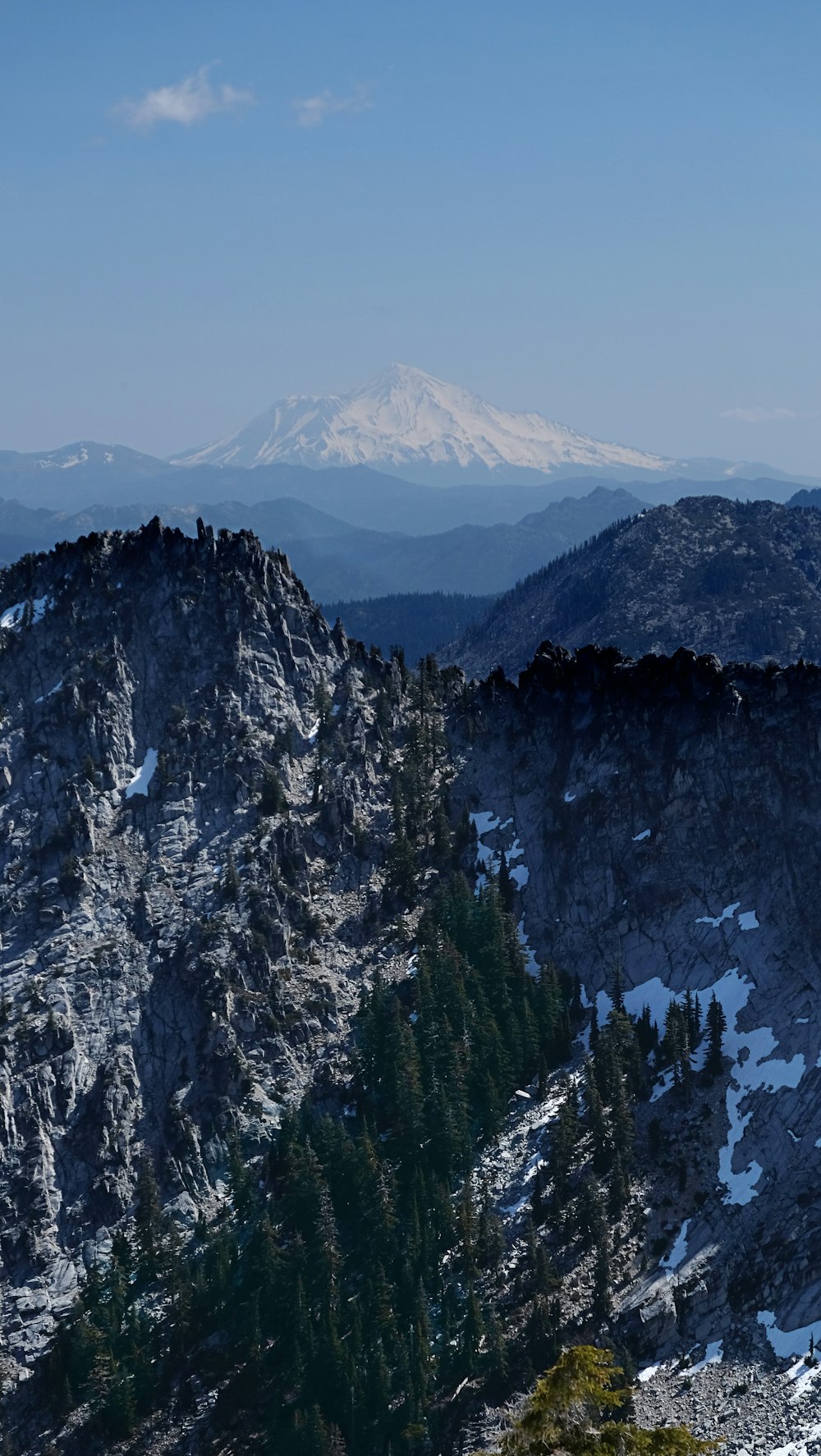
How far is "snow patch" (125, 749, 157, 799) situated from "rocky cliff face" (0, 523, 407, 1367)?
237mm

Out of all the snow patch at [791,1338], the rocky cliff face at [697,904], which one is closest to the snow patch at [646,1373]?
the rocky cliff face at [697,904]

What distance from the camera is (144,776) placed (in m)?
149

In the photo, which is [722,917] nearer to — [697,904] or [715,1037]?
[697,904]

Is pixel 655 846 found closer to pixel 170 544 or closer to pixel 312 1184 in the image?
pixel 312 1184

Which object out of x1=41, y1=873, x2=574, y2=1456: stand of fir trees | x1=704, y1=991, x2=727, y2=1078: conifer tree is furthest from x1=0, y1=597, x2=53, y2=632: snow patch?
x1=704, y1=991, x2=727, y2=1078: conifer tree

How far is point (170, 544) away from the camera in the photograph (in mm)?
161000

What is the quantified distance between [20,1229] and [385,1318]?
34193 mm

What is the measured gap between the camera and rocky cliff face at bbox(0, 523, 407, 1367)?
407ft

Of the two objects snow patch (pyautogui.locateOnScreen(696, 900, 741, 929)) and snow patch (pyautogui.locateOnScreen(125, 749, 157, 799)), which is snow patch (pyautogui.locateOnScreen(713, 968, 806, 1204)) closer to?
snow patch (pyautogui.locateOnScreen(696, 900, 741, 929))

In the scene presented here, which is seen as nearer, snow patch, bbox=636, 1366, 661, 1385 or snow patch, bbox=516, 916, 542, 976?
snow patch, bbox=636, 1366, 661, 1385

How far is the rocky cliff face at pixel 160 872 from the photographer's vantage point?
12406 centimetres

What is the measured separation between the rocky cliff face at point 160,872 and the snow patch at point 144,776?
24 centimetres

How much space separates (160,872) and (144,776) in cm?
1258

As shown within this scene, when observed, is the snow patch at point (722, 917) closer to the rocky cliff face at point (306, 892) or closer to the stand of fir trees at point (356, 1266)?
the rocky cliff face at point (306, 892)
